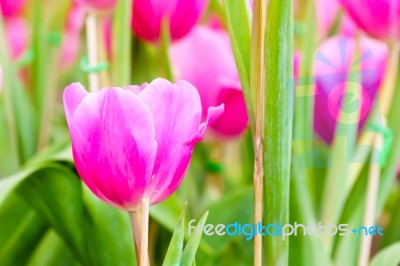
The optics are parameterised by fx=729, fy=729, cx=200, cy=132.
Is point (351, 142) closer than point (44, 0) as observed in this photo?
Yes

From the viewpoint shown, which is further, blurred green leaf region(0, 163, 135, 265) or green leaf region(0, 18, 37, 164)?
green leaf region(0, 18, 37, 164)

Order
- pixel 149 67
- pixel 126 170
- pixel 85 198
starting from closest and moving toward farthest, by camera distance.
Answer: pixel 126 170, pixel 85 198, pixel 149 67

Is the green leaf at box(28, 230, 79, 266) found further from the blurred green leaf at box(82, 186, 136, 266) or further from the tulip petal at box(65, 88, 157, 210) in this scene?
the tulip petal at box(65, 88, 157, 210)

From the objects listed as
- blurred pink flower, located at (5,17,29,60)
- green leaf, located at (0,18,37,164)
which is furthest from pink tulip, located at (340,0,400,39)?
blurred pink flower, located at (5,17,29,60)

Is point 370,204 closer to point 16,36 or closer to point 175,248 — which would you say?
point 175,248

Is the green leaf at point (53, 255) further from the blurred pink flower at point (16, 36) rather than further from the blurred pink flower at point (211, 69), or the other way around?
the blurred pink flower at point (16, 36)

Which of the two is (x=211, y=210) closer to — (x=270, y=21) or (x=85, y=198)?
(x=85, y=198)

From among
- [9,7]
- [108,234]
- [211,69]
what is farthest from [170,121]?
[9,7]

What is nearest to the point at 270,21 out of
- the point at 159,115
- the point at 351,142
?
the point at 159,115
